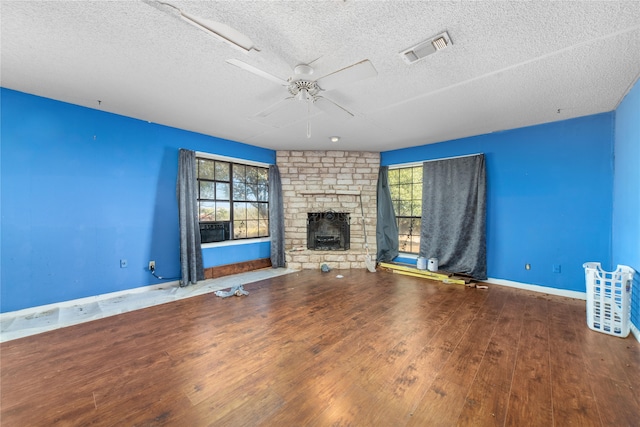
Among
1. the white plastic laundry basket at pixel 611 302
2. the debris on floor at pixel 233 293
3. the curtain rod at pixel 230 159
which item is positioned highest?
the curtain rod at pixel 230 159

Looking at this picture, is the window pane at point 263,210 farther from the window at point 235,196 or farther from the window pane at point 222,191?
the window pane at point 222,191

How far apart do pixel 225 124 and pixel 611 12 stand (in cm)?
390

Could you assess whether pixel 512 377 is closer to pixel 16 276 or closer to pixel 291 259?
pixel 291 259

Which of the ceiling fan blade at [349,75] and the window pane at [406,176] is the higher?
the ceiling fan blade at [349,75]

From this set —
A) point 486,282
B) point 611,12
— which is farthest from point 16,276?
point 486,282

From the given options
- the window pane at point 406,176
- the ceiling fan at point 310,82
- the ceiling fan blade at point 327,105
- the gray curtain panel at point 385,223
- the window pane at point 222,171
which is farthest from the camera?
the gray curtain panel at point 385,223

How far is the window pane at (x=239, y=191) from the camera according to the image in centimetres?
482

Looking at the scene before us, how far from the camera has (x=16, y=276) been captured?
2713 mm

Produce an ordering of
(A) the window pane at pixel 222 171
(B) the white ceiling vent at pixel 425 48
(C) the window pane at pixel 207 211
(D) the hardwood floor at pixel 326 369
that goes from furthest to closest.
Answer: (A) the window pane at pixel 222 171, (C) the window pane at pixel 207 211, (B) the white ceiling vent at pixel 425 48, (D) the hardwood floor at pixel 326 369

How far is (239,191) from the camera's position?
4887 mm

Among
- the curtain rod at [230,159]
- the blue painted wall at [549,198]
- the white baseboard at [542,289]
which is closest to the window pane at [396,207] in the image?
the blue painted wall at [549,198]

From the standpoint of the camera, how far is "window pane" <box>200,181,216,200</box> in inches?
172

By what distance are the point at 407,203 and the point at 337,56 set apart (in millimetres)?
3814

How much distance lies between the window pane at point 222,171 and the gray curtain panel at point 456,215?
149 inches
